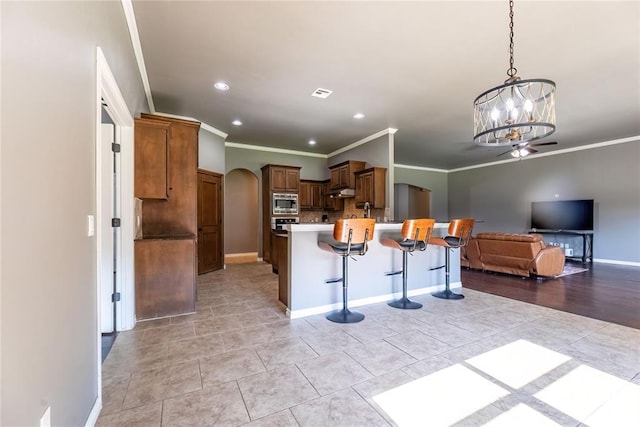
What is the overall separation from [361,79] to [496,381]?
11.3 ft

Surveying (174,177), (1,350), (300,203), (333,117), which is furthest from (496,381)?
(300,203)

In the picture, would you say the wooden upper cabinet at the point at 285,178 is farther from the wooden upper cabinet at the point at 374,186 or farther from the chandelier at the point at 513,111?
the chandelier at the point at 513,111

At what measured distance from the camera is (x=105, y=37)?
1928 millimetres

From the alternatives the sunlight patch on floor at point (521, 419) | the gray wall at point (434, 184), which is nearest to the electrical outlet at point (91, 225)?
the sunlight patch on floor at point (521, 419)

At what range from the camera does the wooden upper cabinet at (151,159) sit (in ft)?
10.2

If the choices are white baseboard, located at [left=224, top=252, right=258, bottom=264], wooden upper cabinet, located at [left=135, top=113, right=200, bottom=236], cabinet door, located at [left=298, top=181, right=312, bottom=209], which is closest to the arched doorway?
white baseboard, located at [left=224, top=252, right=258, bottom=264]

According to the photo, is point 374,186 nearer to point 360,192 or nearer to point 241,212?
point 360,192

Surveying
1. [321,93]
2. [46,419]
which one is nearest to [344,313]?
[46,419]

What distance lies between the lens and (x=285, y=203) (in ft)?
22.7

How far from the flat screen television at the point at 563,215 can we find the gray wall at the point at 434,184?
2.98 m

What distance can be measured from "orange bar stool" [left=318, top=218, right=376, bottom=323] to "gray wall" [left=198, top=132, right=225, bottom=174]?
11.7ft

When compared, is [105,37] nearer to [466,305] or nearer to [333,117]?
[333,117]

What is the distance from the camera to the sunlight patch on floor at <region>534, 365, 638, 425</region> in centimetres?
170

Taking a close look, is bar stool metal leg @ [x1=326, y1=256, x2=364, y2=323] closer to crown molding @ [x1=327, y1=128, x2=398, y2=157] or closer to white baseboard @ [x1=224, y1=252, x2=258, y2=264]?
crown molding @ [x1=327, y1=128, x2=398, y2=157]
